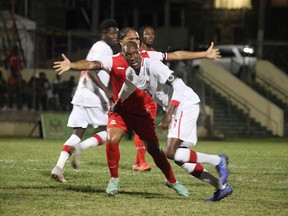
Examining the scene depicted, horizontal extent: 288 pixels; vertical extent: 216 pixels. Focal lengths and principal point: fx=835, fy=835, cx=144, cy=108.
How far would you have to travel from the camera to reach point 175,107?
9.88 meters

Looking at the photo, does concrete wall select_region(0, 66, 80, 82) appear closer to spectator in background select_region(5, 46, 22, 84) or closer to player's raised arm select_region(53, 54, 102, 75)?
spectator in background select_region(5, 46, 22, 84)

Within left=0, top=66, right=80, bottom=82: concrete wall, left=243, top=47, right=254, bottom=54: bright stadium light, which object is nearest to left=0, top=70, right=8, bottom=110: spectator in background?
left=0, top=66, right=80, bottom=82: concrete wall

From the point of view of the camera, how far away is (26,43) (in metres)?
32.2

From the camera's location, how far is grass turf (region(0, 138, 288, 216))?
30.1ft

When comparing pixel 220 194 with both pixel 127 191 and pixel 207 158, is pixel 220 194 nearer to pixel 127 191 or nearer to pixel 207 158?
pixel 207 158

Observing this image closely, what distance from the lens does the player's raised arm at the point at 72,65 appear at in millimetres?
9586

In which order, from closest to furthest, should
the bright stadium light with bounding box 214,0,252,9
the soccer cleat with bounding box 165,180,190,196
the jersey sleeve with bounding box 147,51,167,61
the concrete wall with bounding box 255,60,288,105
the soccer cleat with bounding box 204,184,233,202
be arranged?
the soccer cleat with bounding box 204,184,233,202 < the soccer cleat with bounding box 165,180,190,196 < the jersey sleeve with bounding box 147,51,167,61 < the concrete wall with bounding box 255,60,288,105 < the bright stadium light with bounding box 214,0,252,9

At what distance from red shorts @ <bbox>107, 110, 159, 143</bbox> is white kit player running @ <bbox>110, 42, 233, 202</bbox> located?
183 millimetres

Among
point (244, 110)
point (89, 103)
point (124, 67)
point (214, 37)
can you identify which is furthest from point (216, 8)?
point (124, 67)

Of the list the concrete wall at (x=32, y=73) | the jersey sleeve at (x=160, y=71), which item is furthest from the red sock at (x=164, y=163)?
the concrete wall at (x=32, y=73)

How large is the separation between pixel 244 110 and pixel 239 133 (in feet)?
5.49

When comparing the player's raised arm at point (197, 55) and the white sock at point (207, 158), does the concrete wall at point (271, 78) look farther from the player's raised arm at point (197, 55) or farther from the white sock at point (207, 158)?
the white sock at point (207, 158)

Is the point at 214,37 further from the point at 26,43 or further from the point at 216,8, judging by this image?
the point at 26,43

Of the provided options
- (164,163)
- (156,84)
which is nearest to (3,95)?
(164,163)
